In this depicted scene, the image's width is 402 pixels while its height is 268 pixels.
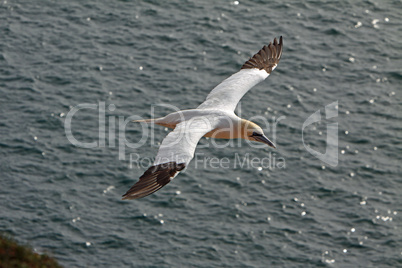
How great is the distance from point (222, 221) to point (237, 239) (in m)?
1.59

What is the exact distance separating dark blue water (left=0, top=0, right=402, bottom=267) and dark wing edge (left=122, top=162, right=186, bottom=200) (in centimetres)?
2050

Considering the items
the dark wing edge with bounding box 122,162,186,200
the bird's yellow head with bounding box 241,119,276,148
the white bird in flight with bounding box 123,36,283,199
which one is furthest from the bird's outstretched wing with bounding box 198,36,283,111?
the dark wing edge with bounding box 122,162,186,200

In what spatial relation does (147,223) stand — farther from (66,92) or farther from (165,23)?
(165,23)

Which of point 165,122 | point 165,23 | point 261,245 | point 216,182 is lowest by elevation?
point 261,245

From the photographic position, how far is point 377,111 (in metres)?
46.5

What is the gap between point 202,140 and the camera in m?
44.3

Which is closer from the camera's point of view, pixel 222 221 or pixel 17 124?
pixel 222 221

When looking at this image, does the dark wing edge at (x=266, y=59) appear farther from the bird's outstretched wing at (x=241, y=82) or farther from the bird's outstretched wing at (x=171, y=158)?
the bird's outstretched wing at (x=171, y=158)

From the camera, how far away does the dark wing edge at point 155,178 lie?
16306 mm

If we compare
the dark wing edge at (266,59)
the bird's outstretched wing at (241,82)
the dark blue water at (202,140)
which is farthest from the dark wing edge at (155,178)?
the dark blue water at (202,140)

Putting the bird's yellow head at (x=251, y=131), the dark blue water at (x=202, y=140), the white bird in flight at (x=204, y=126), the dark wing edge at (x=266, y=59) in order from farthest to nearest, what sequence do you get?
the dark blue water at (x=202, y=140), the dark wing edge at (x=266, y=59), the bird's yellow head at (x=251, y=131), the white bird in flight at (x=204, y=126)

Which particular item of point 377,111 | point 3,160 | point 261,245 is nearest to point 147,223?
point 261,245

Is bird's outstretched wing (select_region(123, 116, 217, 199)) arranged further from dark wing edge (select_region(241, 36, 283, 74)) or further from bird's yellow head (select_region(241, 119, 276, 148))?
dark wing edge (select_region(241, 36, 283, 74))

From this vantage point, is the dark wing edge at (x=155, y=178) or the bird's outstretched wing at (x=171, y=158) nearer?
the dark wing edge at (x=155, y=178)
